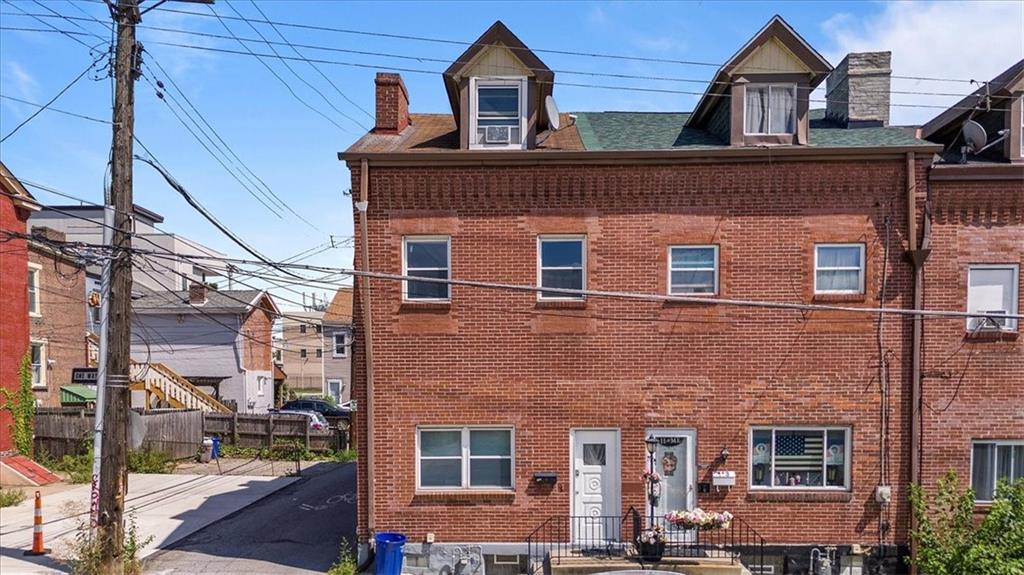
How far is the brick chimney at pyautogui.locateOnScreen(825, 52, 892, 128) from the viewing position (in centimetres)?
1444

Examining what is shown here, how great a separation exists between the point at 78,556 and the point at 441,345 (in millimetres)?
6969

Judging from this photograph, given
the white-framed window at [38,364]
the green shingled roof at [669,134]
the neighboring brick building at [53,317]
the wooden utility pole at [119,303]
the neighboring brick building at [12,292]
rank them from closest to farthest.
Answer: the wooden utility pole at [119,303] → the green shingled roof at [669,134] → the neighboring brick building at [12,292] → the neighboring brick building at [53,317] → the white-framed window at [38,364]

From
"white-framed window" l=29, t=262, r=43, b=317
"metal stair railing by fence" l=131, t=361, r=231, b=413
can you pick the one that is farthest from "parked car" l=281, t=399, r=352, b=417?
"white-framed window" l=29, t=262, r=43, b=317

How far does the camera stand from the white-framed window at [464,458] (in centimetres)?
1257

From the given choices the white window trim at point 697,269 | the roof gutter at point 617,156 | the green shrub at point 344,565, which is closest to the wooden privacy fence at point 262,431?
the green shrub at point 344,565

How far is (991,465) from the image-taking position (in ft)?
40.6

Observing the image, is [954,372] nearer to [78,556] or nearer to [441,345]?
[441,345]

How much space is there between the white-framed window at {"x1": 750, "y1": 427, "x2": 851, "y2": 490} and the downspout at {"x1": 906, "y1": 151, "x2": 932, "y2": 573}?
3.66 feet

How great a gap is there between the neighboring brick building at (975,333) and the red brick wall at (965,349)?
0.02m

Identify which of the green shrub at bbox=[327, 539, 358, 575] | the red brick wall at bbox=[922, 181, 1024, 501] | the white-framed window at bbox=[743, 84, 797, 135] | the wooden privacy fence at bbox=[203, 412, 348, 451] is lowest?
the wooden privacy fence at bbox=[203, 412, 348, 451]

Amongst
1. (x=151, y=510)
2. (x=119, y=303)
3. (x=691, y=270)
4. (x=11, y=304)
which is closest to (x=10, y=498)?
(x=151, y=510)

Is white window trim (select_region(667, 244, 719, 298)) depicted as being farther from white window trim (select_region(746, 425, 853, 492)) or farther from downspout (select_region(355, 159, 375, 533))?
downspout (select_region(355, 159, 375, 533))

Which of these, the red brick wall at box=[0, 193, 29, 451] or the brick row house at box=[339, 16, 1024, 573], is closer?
the brick row house at box=[339, 16, 1024, 573]

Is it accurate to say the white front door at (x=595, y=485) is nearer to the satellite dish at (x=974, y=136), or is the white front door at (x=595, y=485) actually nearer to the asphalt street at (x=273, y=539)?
the asphalt street at (x=273, y=539)
